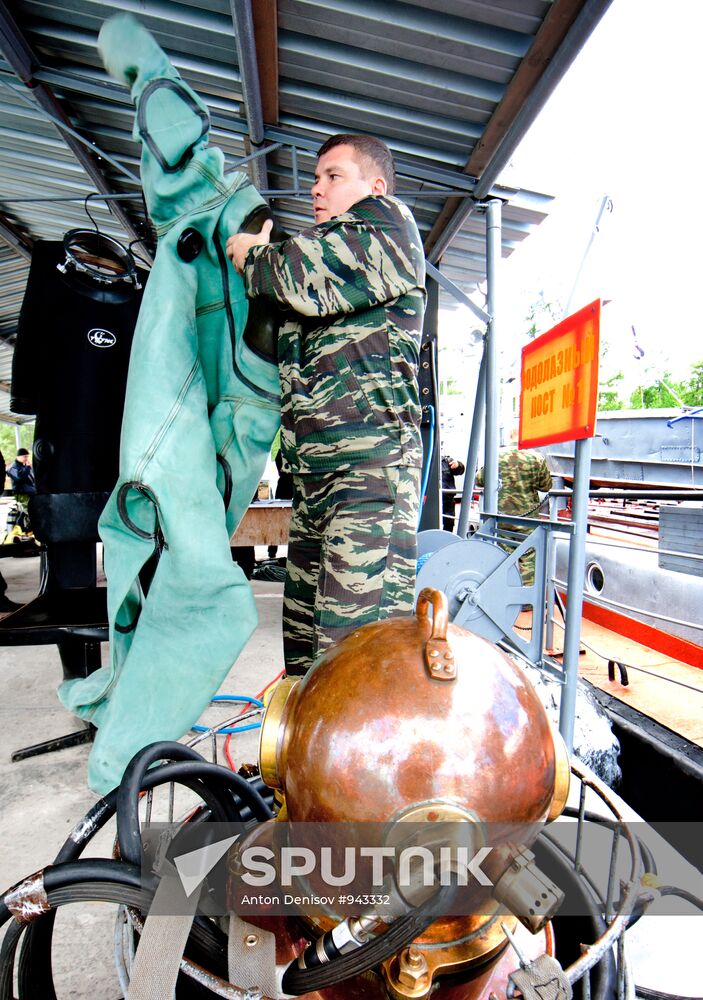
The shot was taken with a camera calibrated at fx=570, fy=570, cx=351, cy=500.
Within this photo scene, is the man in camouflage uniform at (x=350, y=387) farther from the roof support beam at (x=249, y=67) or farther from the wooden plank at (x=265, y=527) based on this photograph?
the wooden plank at (x=265, y=527)

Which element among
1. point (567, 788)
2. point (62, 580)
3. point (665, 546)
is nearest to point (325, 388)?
point (567, 788)

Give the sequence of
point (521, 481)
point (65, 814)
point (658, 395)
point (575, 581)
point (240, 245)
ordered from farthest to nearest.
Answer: point (658, 395), point (521, 481), point (575, 581), point (65, 814), point (240, 245)

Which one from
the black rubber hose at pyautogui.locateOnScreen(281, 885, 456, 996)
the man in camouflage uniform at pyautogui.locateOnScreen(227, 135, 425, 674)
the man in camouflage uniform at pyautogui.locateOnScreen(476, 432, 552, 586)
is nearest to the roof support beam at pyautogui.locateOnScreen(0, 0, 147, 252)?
the man in camouflage uniform at pyautogui.locateOnScreen(227, 135, 425, 674)

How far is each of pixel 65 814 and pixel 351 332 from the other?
1762 millimetres

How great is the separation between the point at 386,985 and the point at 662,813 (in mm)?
3196

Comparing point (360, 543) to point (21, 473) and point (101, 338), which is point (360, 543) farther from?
point (21, 473)

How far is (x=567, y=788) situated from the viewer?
2.28 ft

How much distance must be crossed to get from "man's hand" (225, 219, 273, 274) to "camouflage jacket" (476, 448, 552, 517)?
4.66 metres

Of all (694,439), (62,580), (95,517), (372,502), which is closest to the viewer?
(372,502)

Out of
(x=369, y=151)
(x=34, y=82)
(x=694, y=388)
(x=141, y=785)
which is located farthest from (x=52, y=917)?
(x=694, y=388)

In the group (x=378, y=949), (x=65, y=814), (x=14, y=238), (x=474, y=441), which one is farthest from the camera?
(x=14, y=238)

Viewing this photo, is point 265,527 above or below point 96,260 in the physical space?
below

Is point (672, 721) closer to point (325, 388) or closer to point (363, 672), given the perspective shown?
point (325, 388)

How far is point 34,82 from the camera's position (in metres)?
2.93
